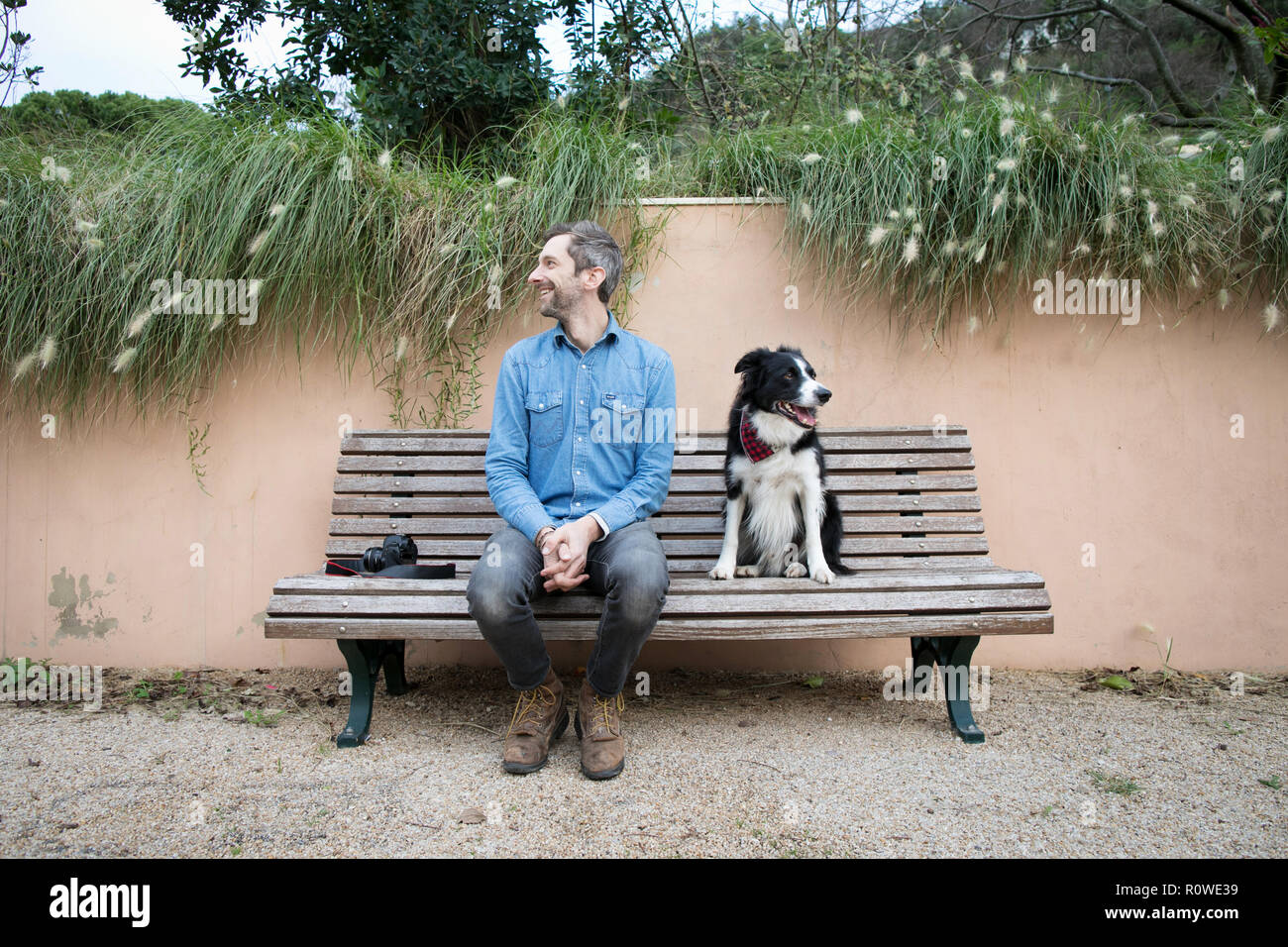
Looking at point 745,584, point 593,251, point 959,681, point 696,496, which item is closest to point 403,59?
point 593,251

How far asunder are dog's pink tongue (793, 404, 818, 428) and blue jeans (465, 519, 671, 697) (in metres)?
0.69

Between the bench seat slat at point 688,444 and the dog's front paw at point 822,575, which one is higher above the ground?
the bench seat slat at point 688,444

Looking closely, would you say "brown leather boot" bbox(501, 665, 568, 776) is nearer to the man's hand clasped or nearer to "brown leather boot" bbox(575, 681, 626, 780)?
"brown leather boot" bbox(575, 681, 626, 780)

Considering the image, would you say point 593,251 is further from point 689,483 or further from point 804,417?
point 689,483

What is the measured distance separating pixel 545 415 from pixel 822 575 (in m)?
1.12

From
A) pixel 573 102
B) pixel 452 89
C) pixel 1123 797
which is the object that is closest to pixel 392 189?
pixel 452 89

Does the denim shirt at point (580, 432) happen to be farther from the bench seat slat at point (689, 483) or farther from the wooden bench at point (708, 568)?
the bench seat slat at point (689, 483)

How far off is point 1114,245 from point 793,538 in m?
1.97

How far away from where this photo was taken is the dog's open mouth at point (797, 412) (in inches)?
112

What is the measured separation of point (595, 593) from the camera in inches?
104

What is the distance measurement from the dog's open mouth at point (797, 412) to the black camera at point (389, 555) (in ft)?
4.94

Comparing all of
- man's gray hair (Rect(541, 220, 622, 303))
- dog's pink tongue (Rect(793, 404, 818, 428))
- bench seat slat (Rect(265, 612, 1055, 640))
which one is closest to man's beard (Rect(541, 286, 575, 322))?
man's gray hair (Rect(541, 220, 622, 303))

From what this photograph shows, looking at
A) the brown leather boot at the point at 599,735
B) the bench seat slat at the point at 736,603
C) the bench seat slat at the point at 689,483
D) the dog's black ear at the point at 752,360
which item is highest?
the dog's black ear at the point at 752,360

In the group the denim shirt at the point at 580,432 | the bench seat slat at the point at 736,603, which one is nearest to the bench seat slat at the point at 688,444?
the denim shirt at the point at 580,432
